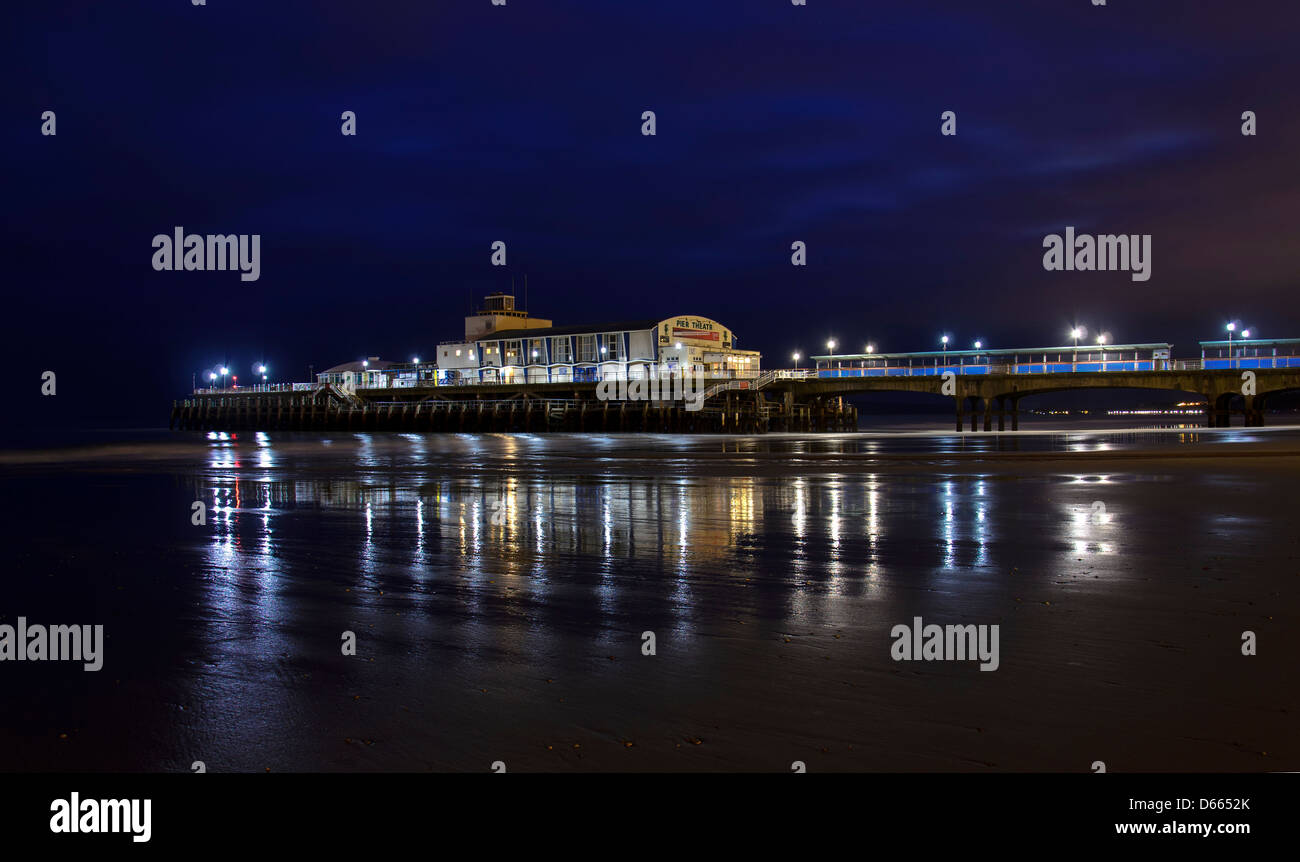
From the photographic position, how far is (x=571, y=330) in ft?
311

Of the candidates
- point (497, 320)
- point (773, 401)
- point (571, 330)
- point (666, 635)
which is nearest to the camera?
point (666, 635)

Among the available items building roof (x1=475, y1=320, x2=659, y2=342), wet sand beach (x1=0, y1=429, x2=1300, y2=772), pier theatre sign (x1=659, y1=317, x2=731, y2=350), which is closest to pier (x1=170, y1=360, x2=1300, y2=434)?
building roof (x1=475, y1=320, x2=659, y2=342)

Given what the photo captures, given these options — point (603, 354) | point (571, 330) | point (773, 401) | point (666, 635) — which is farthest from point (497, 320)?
point (666, 635)

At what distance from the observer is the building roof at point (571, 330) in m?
89.1

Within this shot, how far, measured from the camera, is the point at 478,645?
7.16 m

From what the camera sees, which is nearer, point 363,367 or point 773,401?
point 773,401

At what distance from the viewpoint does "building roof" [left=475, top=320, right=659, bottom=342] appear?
89125mm

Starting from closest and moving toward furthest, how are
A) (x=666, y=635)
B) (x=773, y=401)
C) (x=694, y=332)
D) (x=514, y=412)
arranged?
(x=666, y=635), (x=773, y=401), (x=514, y=412), (x=694, y=332)

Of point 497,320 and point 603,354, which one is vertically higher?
point 497,320

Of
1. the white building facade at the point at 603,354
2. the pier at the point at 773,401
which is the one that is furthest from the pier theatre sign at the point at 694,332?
the pier at the point at 773,401

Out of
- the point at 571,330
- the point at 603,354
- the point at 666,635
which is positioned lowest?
the point at 666,635

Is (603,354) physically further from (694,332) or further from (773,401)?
(773,401)

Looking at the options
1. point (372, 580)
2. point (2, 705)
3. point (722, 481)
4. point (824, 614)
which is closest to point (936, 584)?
point (824, 614)

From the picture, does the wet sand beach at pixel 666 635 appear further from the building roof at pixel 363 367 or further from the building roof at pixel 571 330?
the building roof at pixel 363 367
